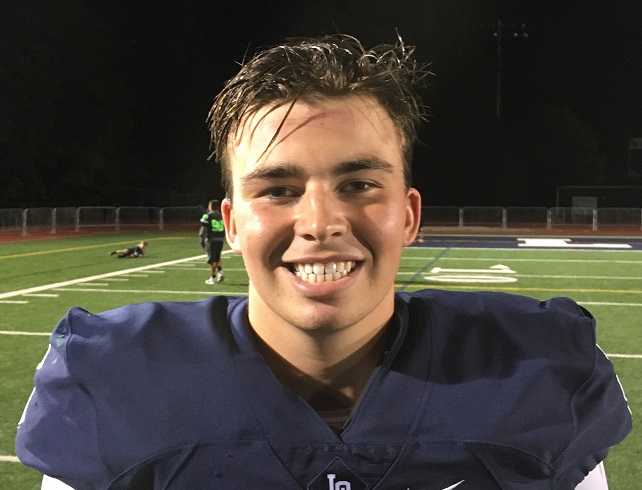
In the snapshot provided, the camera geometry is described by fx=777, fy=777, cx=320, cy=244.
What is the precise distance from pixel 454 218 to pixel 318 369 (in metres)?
28.3

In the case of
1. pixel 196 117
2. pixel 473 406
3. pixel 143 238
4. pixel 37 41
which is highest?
pixel 37 41

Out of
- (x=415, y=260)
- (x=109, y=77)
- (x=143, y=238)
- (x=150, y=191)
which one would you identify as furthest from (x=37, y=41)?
(x=415, y=260)

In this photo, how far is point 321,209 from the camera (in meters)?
1.38

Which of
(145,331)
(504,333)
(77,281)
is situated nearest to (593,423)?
(504,333)

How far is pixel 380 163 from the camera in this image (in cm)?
143

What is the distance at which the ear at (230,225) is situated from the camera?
5.09 ft

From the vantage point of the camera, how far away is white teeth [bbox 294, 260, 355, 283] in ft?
4.60

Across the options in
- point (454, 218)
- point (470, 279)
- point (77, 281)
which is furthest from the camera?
point (454, 218)

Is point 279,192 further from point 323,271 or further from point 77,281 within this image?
point 77,281

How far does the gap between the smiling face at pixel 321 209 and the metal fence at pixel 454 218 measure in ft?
79.4

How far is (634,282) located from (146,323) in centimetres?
1132

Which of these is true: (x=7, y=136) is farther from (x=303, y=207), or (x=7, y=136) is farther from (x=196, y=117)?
(x=303, y=207)

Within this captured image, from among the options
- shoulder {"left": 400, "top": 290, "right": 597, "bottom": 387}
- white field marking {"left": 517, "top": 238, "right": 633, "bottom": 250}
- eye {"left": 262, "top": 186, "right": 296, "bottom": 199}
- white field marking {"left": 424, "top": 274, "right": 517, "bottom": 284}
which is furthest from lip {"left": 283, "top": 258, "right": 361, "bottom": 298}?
white field marking {"left": 517, "top": 238, "right": 633, "bottom": 250}

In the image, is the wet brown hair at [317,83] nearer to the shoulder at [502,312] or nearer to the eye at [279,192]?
the eye at [279,192]
